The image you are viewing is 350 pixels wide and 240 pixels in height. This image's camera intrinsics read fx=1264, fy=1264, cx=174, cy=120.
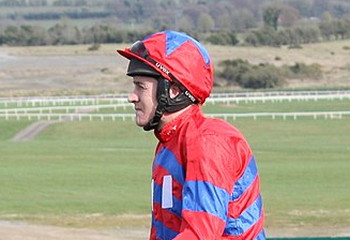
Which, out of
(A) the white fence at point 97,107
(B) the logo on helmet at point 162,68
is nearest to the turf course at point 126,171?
(A) the white fence at point 97,107

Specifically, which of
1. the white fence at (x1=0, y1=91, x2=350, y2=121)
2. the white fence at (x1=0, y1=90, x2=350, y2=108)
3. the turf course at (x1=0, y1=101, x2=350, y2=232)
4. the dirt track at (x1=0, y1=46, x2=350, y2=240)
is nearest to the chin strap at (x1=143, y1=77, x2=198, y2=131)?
the turf course at (x1=0, y1=101, x2=350, y2=232)

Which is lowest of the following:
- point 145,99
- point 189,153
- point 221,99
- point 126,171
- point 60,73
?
point 60,73

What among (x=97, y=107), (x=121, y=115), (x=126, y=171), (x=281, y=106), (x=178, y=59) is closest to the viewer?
(x=178, y=59)

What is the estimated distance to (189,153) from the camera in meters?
4.59

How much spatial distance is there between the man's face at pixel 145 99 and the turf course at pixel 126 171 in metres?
20.1

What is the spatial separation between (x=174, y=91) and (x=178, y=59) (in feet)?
0.43

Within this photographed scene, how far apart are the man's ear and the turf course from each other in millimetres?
20127

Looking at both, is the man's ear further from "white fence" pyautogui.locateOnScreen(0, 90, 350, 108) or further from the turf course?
"white fence" pyautogui.locateOnScreen(0, 90, 350, 108)

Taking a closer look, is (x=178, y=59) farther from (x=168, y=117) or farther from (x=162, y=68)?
(x=168, y=117)

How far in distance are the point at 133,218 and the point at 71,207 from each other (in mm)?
2871

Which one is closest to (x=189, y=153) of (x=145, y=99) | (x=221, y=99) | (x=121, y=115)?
(x=145, y=99)

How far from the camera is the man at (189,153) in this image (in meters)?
4.52

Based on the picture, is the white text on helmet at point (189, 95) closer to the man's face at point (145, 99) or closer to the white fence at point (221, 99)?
the man's face at point (145, 99)

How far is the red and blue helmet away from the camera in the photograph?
4.70 meters
